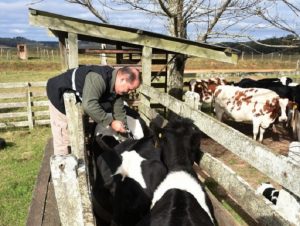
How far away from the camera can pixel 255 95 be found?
37.9 ft

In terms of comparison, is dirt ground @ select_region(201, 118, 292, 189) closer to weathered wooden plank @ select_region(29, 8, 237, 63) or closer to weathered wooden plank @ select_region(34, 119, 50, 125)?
weathered wooden plank @ select_region(29, 8, 237, 63)

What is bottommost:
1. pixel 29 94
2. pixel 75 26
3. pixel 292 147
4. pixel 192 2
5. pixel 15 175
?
pixel 15 175

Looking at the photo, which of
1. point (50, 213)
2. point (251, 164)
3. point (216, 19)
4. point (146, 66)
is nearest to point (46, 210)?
point (50, 213)

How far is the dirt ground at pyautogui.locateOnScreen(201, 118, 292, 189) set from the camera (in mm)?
8008

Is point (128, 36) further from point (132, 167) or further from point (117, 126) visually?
point (132, 167)

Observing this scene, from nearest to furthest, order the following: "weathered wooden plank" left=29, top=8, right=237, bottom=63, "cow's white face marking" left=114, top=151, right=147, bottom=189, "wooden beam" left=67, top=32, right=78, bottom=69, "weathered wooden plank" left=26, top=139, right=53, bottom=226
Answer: "weathered wooden plank" left=26, top=139, right=53, bottom=226 < "cow's white face marking" left=114, top=151, right=147, bottom=189 < "weathered wooden plank" left=29, top=8, right=237, bottom=63 < "wooden beam" left=67, top=32, right=78, bottom=69

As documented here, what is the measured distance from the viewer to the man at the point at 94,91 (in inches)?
179

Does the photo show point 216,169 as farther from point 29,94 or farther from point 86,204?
point 29,94

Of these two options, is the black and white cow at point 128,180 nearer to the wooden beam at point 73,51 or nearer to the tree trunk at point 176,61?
the wooden beam at point 73,51

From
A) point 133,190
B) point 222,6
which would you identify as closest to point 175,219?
point 133,190

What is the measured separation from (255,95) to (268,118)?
869 millimetres

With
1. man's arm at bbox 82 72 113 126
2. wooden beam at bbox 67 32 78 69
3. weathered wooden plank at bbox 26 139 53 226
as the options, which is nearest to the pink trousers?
weathered wooden plank at bbox 26 139 53 226

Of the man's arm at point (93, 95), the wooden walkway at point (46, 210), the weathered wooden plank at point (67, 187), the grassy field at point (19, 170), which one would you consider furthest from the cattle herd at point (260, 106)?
the weathered wooden plank at point (67, 187)

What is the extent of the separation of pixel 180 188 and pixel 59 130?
245 cm
